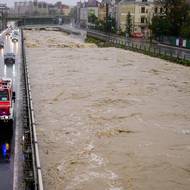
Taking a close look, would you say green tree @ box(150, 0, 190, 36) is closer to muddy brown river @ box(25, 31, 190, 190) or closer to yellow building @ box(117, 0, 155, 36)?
yellow building @ box(117, 0, 155, 36)

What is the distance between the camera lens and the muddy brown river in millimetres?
18172

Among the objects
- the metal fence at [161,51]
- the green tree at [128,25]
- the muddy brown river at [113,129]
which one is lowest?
the muddy brown river at [113,129]

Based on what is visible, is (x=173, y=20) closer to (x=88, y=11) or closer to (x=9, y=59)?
(x=9, y=59)

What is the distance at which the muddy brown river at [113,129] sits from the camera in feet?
59.6

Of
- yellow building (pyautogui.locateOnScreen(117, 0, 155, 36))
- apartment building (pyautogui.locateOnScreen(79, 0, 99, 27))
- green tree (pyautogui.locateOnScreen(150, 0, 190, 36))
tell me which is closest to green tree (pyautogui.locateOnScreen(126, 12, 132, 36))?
yellow building (pyautogui.locateOnScreen(117, 0, 155, 36))

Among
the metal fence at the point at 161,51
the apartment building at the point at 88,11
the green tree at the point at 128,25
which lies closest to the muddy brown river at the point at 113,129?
the metal fence at the point at 161,51

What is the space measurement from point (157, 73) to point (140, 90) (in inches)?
411

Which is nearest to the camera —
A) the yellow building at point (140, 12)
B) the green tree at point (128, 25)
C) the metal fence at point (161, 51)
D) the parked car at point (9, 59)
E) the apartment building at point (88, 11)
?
the parked car at point (9, 59)

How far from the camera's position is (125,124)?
25.3 m

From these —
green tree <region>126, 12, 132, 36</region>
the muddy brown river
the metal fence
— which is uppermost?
green tree <region>126, 12, 132, 36</region>

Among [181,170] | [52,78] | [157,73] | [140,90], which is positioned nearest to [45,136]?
[181,170]

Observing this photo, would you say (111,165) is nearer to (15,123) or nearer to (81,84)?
(15,123)

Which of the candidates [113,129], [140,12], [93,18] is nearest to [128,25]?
[140,12]

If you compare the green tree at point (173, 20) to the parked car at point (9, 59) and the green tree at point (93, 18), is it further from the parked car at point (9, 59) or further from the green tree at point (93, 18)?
the green tree at point (93, 18)
